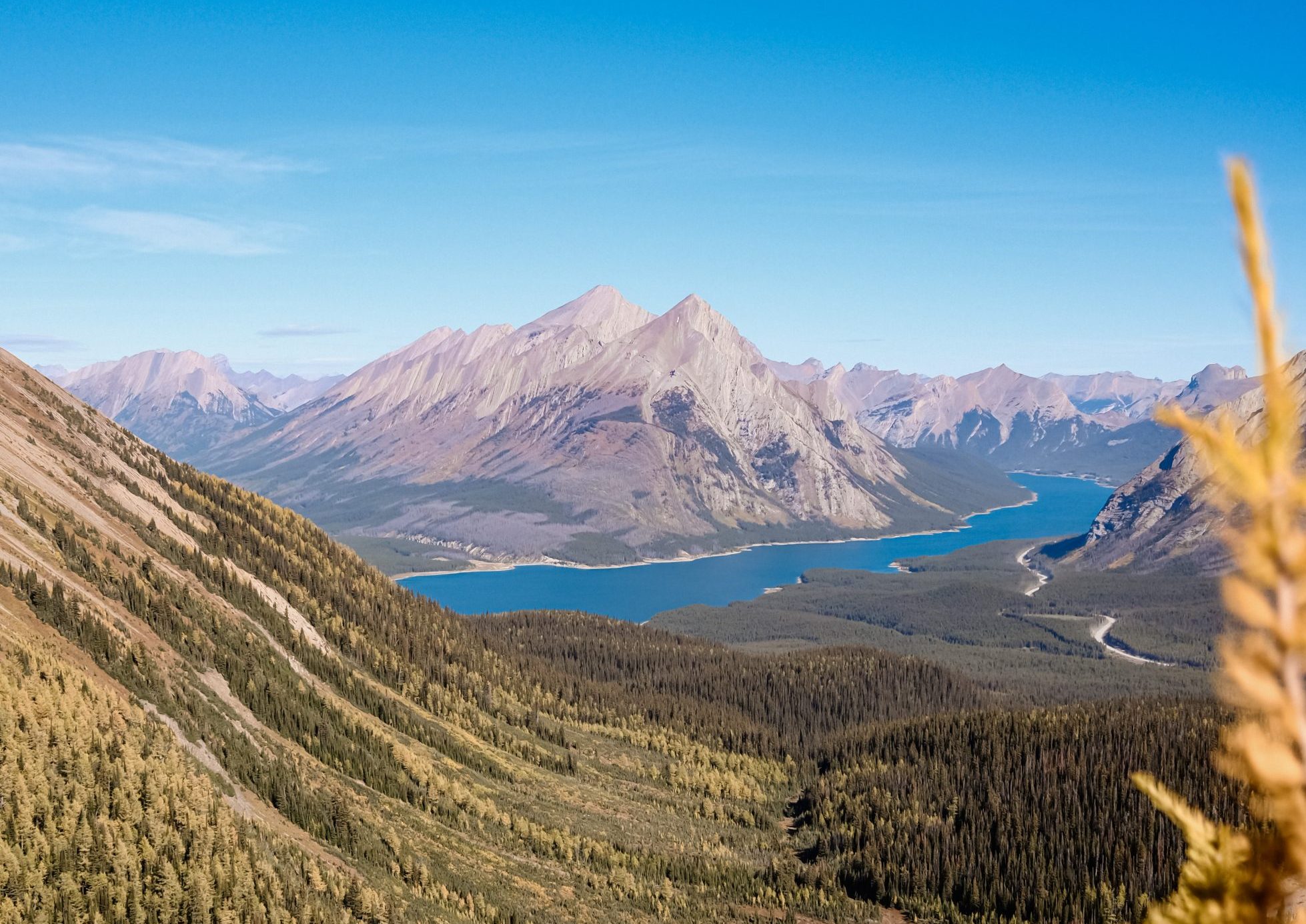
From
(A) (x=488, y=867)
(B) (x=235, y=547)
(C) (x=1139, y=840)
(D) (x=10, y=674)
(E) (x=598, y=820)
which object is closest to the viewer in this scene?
(D) (x=10, y=674)

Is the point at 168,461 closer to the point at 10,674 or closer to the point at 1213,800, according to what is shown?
the point at 10,674

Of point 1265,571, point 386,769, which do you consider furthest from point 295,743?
point 1265,571

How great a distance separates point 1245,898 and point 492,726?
545 feet

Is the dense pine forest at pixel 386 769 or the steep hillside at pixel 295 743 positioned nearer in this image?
the dense pine forest at pixel 386 769

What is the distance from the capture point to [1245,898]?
8.84 meters

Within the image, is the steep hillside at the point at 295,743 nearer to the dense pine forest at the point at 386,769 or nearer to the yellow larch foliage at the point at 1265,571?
the dense pine forest at the point at 386,769

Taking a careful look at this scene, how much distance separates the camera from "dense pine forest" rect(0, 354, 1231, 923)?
Result: 216ft

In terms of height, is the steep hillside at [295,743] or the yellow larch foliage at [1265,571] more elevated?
the yellow larch foliage at [1265,571]

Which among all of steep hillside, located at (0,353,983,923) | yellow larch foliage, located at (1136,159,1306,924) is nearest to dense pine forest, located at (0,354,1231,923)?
steep hillside, located at (0,353,983,923)

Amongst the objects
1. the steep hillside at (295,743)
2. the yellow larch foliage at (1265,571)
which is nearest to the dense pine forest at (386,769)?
the steep hillside at (295,743)

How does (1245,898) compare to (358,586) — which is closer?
(1245,898)

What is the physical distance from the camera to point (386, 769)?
391ft

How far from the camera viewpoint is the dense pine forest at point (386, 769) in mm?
65688

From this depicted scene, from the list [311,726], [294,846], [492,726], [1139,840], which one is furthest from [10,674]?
[1139,840]
